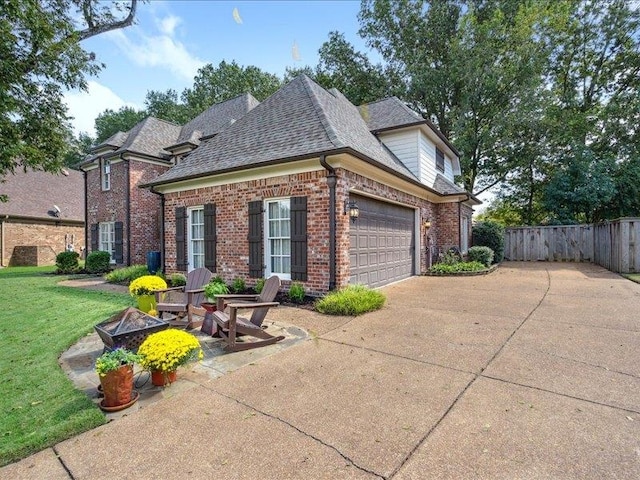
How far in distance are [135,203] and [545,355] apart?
15.2 m

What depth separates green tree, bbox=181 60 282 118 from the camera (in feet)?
99.3

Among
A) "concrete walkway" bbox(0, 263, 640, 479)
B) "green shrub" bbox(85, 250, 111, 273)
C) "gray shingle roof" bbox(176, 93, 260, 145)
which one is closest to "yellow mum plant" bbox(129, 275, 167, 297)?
"concrete walkway" bbox(0, 263, 640, 479)

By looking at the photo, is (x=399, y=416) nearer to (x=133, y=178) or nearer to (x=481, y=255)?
(x=481, y=255)

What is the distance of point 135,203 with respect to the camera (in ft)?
47.1

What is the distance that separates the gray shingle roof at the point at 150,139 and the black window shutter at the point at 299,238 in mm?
10371

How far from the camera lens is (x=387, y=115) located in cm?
1295

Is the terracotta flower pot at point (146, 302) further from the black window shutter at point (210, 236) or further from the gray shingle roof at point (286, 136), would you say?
the gray shingle roof at point (286, 136)

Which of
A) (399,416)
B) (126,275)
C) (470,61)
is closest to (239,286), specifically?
(126,275)

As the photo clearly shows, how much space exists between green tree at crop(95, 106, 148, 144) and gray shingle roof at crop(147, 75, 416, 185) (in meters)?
31.9

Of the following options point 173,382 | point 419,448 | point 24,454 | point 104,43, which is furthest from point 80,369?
point 104,43

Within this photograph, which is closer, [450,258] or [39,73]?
[39,73]

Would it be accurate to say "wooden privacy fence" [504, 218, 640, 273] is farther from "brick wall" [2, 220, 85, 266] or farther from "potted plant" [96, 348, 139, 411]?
"brick wall" [2, 220, 85, 266]

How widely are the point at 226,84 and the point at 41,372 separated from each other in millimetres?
31653

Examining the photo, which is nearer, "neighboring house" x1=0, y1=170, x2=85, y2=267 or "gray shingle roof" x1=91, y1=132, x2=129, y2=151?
"gray shingle roof" x1=91, y1=132, x2=129, y2=151
